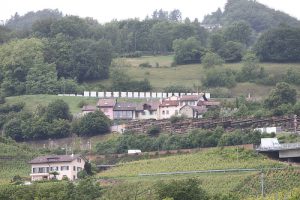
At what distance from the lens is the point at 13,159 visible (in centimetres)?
9300

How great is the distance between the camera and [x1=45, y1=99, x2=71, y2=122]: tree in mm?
104625

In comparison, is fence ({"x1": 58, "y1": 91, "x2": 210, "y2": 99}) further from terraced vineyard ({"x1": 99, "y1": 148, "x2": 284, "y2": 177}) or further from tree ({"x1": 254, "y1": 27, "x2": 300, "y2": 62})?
terraced vineyard ({"x1": 99, "y1": 148, "x2": 284, "y2": 177})

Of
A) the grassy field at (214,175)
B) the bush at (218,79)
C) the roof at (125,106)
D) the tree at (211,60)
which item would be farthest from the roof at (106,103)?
the grassy field at (214,175)

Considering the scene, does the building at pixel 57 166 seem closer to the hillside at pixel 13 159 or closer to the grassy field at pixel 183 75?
the hillside at pixel 13 159

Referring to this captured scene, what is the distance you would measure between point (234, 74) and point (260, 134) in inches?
1250

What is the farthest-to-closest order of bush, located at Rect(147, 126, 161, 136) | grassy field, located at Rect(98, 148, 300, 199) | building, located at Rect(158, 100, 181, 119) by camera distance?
building, located at Rect(158, 100, 181, 119)
bush, located at Rect(147, 126, 161, 136)
grassy field, located at Rect(98, 148, 300, 199)

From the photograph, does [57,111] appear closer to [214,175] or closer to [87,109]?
[87,109]

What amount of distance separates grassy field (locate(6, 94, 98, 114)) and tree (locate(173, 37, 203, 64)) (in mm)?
18200

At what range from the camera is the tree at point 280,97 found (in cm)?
10145

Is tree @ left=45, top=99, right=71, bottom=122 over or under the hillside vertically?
over

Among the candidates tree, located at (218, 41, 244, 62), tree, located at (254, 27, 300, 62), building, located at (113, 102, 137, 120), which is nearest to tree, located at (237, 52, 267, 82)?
tree, located at (254, 27, 300, 62)

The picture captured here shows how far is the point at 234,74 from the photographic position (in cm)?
12131

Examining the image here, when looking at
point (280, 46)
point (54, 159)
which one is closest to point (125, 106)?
point (54, 159)

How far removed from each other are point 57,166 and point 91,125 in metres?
12.3
